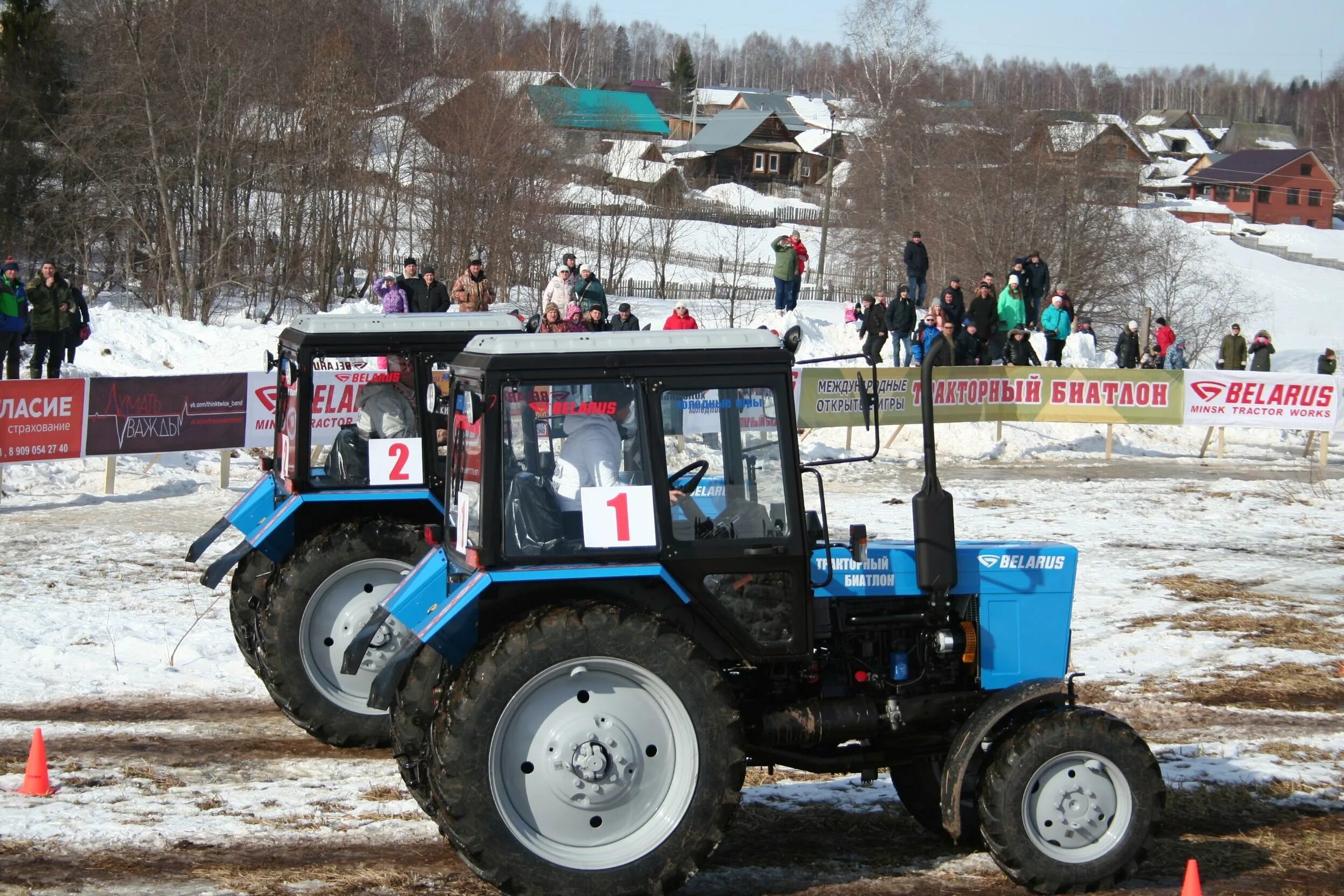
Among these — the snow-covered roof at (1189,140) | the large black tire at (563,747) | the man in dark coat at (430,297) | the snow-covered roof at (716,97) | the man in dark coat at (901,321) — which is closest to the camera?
the large black tire at (563,747)

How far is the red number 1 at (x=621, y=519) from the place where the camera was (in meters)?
5.38

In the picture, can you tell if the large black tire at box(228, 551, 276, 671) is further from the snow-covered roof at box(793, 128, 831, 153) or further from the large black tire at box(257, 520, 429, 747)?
the snow-covered roof at box(793, 128, 831, 153)

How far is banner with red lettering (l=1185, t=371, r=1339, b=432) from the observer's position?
2039 centimetres

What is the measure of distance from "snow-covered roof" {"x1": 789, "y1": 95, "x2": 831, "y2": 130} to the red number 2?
92779mm

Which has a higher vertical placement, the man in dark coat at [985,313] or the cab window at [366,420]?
the man in dark coat at [985,313]

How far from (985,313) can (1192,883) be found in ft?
61.2

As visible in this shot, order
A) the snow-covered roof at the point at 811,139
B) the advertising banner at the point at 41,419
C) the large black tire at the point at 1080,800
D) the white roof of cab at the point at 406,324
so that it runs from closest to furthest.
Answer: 1. the large black tire at the point at 1080,800
2. the white roof of cab at the point at 406,324
3. the advertising banner at the point at 41,419
4. the snow-covered roof at the point at 811,139

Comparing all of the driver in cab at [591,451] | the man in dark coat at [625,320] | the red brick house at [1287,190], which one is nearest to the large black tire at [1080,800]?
the driver in cab at [591,451]

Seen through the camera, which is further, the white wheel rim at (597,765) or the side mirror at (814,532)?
the side mirror at (814,532)

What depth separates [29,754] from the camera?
708 cm

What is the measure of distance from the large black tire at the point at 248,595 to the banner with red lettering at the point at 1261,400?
1655cm

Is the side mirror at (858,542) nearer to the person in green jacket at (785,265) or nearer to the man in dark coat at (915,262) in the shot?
the person in green jacket at (785,265)

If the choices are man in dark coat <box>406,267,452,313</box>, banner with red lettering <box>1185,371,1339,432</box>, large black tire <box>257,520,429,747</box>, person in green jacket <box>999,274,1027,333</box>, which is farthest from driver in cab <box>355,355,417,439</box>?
person in green jacket <box>999,274,1027,333</box>

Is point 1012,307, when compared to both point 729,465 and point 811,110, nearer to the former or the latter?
point 729,465
